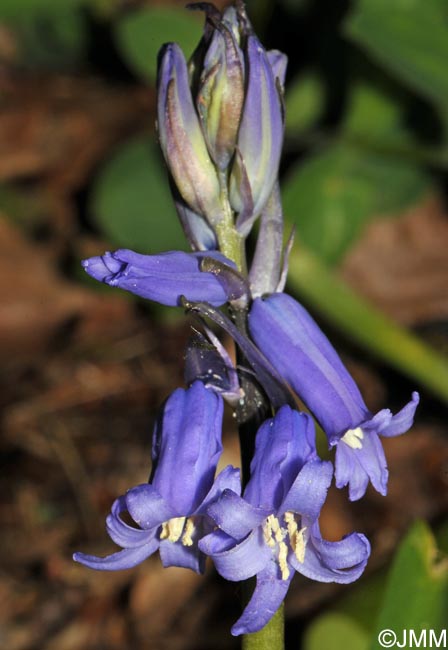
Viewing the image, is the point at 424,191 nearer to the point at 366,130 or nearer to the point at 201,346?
the point at 366,130

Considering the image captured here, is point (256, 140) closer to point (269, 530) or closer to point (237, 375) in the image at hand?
point (237, 375)

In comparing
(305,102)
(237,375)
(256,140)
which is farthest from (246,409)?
(305,102)

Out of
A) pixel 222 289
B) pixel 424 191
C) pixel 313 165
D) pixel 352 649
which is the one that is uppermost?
pixel 222 289

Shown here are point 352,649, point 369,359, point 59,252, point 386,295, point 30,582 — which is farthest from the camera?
point 59,252

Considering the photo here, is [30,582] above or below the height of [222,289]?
below

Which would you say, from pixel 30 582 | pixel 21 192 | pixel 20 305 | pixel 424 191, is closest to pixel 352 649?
pixel 30 582

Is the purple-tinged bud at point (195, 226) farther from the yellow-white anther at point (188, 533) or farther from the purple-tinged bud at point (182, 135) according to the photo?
the yellow-white anther at point (188, 533)

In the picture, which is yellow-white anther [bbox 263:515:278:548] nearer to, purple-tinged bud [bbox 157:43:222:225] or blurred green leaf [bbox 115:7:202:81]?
purple-tinged bud [bbox 157:43:222:225]

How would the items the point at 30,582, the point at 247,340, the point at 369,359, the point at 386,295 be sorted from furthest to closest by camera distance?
the point at 386,295 < the point at 369,359 < the point at 30,582 < the point at 247,340
